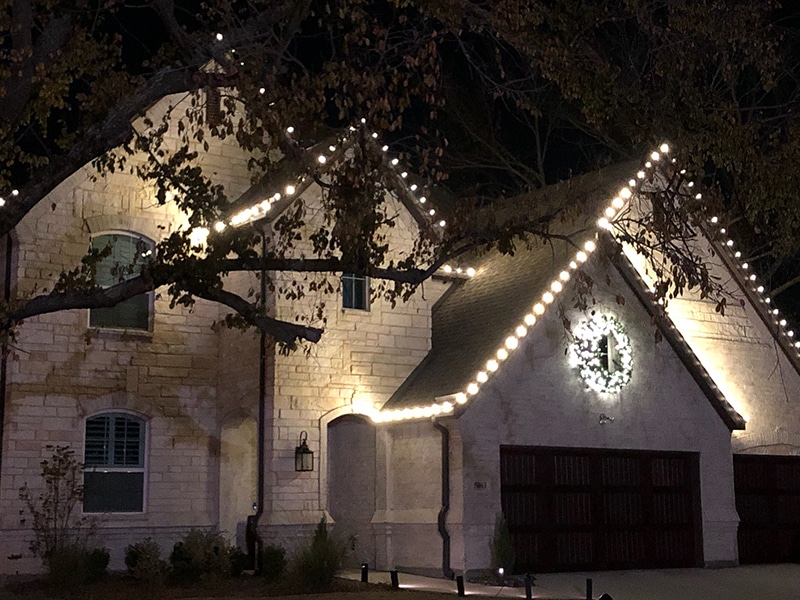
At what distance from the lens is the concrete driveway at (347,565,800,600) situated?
19.4 metres

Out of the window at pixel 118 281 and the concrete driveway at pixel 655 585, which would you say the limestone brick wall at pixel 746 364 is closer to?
the concrete driveway at pixel 655 585

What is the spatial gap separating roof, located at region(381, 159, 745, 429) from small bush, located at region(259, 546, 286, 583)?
4.04 meters

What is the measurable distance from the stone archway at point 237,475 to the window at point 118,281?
9.18 ft

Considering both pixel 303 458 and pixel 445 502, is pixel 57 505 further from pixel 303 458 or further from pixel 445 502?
pixel 445 502

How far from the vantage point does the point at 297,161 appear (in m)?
17.7

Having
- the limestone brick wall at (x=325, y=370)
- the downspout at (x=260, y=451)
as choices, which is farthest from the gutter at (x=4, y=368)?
the limestone brick wall at (x=325, y=370)

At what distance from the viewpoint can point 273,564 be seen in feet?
66.2

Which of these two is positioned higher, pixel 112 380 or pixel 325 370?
pixel 325 370

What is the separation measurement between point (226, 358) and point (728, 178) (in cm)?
1763

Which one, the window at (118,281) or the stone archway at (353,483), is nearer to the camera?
the window at (118,281)

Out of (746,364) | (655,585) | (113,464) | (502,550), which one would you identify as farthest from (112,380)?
(746,364)

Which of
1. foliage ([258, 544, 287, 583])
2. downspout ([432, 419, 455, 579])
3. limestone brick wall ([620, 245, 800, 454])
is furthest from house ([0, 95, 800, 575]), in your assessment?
limestone brick wall ([620, 245, 800, 454])

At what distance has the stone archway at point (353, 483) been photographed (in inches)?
926

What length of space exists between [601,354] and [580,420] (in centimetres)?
145
